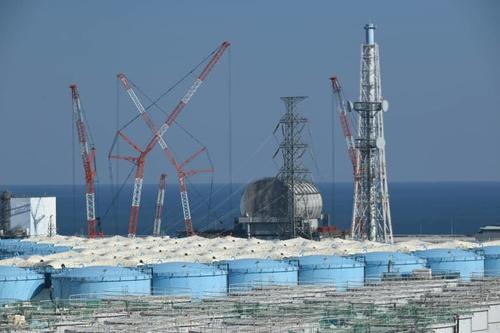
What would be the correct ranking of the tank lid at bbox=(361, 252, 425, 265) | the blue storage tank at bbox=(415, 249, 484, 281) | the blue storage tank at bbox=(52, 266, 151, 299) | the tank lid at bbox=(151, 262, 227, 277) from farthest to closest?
the blue storage tank at bbox=(415, 249, 484, 281) → the tank lid at bbox=(361, 252, 425, 265) → the tank lid at bbox=(151, 262, 227, 277) → the blue storage tank at bbox=(52, 266, 151, 299)

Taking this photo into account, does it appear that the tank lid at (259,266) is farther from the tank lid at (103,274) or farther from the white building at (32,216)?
the white building at (32,216)

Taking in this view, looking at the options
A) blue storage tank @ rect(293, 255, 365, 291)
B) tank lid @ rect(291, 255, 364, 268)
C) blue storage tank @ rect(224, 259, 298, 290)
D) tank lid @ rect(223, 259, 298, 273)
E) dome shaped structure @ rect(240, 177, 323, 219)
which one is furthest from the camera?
dome shaped structure @ rect(240, 177, 323, 219)

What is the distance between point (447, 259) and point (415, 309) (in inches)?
743

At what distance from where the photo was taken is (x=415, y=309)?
39.2 meters

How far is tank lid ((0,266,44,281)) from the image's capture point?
48.4m

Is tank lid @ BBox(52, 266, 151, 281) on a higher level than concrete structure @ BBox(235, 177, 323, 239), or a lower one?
lower

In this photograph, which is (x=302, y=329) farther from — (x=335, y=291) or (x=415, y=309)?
(x=335, y=291)

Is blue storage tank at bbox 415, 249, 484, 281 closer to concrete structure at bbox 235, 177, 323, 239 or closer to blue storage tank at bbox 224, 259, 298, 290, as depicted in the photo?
blue storage tank at bbox 224, 259, 298, 290

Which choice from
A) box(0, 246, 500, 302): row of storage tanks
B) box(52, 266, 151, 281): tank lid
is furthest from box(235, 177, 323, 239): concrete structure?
box(52, 266, 151, 281): tank lid

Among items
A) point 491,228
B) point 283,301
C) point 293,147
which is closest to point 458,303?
point 283,301

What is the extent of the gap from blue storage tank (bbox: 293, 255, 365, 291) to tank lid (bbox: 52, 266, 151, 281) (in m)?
7.26

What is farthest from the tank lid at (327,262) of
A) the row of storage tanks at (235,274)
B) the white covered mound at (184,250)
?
the white covered mound at (184,250)

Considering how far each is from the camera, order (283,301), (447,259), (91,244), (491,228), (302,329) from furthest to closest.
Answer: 1. (491,228)
2. (91,244)
3. (447,259)
4. (283,301)
5. (302,329)

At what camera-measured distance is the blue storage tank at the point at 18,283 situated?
4794 cm
